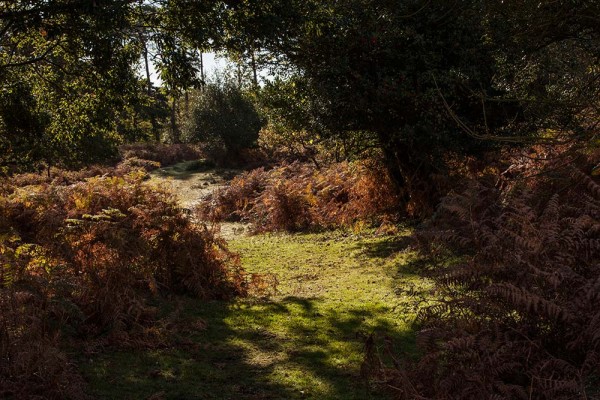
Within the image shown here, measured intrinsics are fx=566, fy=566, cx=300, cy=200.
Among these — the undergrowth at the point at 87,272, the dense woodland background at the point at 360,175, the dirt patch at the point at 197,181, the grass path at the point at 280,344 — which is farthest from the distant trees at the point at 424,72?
the dirt patch at the point at 197,181

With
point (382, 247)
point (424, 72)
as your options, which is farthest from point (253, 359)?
point (424, 72)

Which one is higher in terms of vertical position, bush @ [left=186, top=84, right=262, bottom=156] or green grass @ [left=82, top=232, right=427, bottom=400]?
bush @ [left=186, top=84, right=262, bottom=156]

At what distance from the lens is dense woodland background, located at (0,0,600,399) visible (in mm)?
4789

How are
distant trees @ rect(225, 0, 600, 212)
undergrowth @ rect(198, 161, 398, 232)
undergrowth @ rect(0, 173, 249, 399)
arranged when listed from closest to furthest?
undergrowth @ rect(0, 173, 249, 399) < distant trees @ rect(225, 0, 600, 212) < undergrowth @ rect(198, 161, 398, 232)

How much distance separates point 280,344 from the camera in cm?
723

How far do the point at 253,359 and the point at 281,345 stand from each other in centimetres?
59

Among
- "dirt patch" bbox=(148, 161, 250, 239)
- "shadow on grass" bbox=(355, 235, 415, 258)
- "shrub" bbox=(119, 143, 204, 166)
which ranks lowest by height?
"shadow on grass" bbox=(355, 235, 415, 258)

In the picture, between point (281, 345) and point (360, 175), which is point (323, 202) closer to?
point (360, 175)

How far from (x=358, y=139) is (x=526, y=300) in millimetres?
11408

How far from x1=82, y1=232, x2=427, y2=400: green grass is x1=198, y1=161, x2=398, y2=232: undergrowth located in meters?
4.94

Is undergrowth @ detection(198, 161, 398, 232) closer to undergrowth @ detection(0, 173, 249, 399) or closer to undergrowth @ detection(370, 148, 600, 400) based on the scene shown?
undergrowth @ detection(0, 173, 249, 399)

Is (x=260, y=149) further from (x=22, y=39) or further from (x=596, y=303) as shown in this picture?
(x=596, y=303)

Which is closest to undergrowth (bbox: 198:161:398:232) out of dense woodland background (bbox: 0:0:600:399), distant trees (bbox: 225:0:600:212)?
dense woodland background (bbox: 0:0:600:399)

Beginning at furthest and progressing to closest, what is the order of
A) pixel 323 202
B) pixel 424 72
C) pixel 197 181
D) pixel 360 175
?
pixel 197 181
pixel 323 202
pixel 360 175
pixel 424 72
